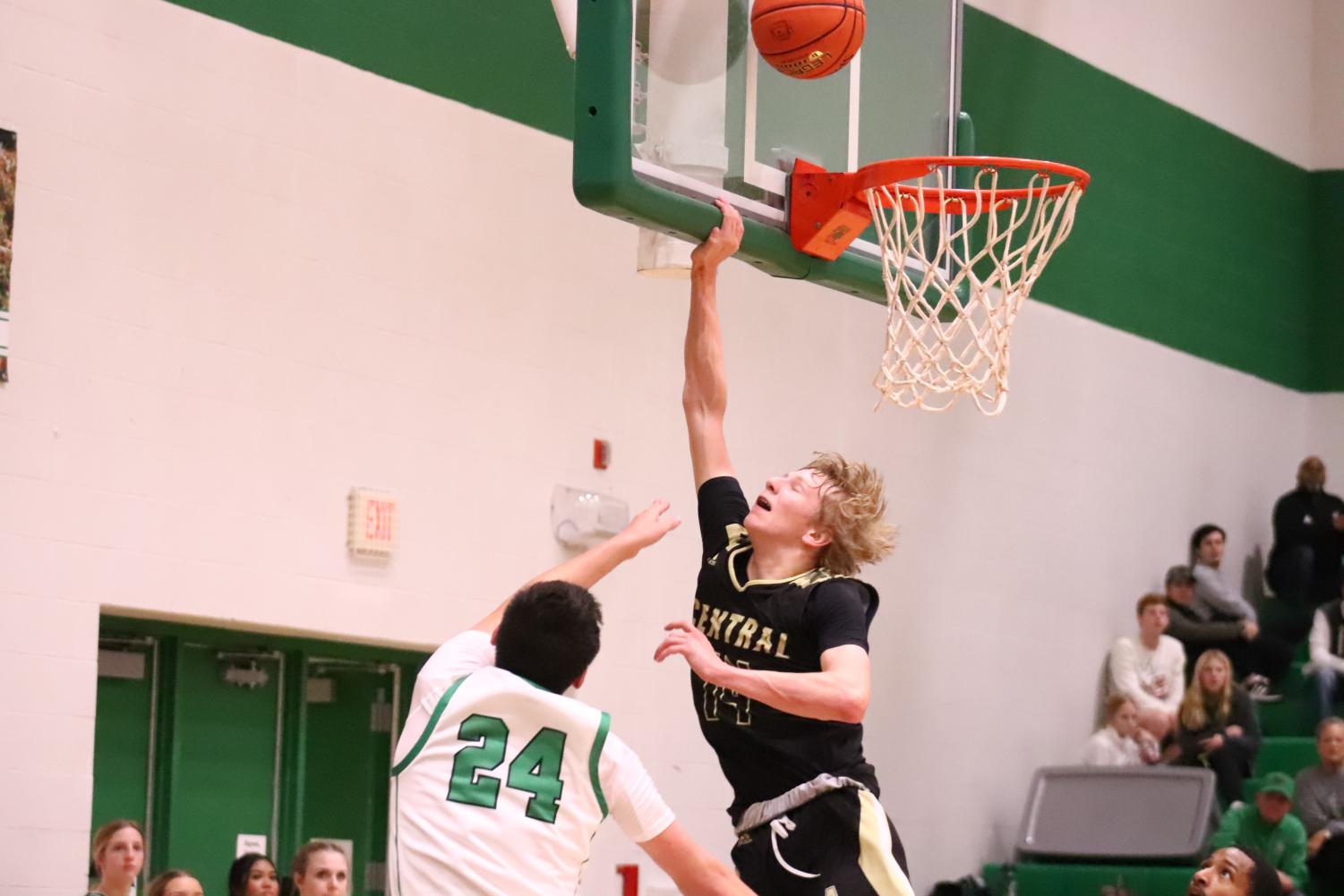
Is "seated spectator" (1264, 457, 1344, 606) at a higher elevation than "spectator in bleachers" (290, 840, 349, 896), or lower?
higher

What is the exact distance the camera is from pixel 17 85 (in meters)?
8.55

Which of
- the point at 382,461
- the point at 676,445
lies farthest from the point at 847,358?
the point at 382,461

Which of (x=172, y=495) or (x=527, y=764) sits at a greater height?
(x=172, y=495)

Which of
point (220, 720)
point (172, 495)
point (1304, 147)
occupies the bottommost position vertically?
point (220, 720)

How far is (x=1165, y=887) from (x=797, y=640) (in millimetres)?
7769

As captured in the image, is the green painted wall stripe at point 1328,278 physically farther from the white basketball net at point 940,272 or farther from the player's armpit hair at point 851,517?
the player's armpit hair at point 851,517

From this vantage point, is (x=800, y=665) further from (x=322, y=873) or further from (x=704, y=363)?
(x=322, y=873)

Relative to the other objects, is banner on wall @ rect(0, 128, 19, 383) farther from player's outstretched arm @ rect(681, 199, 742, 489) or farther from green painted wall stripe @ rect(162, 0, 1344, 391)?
player's outstretched arm @ rect(681, 199, 742, 489)

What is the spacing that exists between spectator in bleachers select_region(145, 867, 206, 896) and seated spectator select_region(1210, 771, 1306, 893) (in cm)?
691

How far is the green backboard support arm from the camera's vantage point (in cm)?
630

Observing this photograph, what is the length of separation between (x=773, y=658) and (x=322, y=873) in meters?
3.58

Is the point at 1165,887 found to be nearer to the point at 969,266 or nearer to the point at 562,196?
the point at 562,196

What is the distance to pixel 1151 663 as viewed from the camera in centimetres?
1437

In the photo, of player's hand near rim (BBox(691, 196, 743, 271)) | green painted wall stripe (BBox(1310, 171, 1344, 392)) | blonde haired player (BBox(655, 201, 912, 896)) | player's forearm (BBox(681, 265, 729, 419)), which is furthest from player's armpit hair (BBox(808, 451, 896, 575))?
green painted wall stripe (BBox(1310, 171, 1344, 392))
